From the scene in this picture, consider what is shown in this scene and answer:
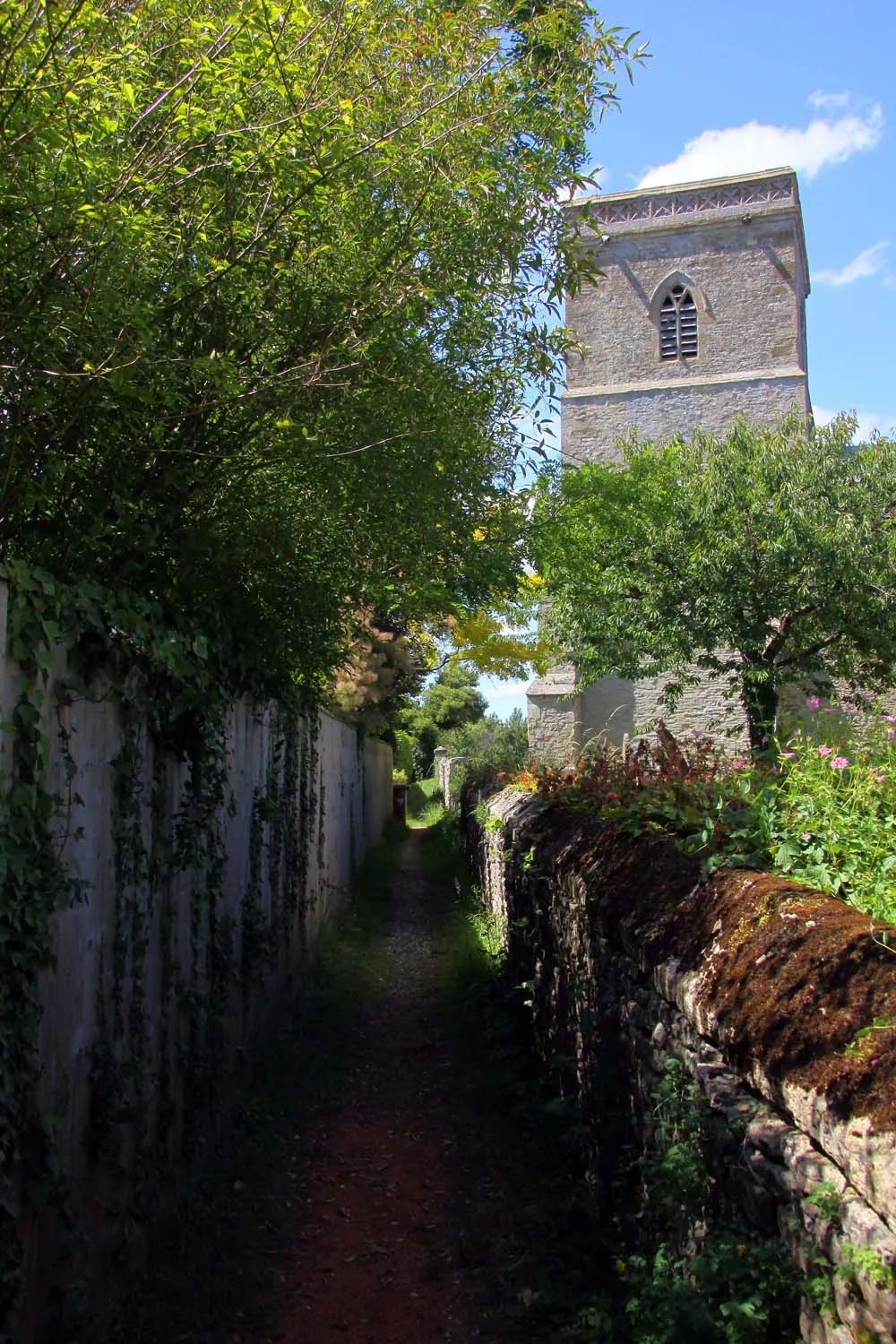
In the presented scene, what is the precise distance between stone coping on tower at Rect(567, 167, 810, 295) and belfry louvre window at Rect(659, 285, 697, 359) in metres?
1.89

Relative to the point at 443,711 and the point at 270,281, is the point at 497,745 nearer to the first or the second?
the point at 270,281

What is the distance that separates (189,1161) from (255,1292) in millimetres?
661

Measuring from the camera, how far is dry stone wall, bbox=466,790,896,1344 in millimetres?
2039

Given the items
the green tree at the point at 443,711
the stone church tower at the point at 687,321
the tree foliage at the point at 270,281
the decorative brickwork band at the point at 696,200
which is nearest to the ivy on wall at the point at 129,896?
the tree foliage at the point at 270,281

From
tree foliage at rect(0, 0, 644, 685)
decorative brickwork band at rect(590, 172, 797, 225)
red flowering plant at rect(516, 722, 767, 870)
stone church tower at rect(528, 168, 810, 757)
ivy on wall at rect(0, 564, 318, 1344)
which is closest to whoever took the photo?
ivy on wall at rect(0, 564, 318, 1344)

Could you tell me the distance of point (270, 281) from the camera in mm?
4066

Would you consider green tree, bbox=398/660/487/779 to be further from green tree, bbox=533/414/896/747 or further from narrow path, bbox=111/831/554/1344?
narrow path, bbox=111/831/554/1344

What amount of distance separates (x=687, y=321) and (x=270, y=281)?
89.2ft

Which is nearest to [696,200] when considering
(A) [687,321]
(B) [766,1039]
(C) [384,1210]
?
(A) [687,321]

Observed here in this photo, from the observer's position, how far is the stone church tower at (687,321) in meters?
28.1

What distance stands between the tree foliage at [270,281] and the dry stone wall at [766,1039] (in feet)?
7.01

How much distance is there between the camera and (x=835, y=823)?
372 cm

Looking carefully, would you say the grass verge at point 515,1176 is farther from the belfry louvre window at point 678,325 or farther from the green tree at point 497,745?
the belfry louvre window at point 678,325

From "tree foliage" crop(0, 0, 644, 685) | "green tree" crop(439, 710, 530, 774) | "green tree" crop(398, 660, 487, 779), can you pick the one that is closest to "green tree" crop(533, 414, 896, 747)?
"green tree" crop(439, 710, 530, 774)
